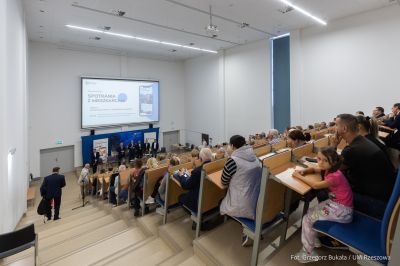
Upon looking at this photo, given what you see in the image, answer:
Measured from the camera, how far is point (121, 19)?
269 inches

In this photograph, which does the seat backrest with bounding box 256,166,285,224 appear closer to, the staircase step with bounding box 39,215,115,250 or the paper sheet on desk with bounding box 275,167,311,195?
the paper sheet on desk with bounding box 275,167,311,195

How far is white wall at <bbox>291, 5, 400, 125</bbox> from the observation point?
6168 millimetres

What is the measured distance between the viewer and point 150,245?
290cm

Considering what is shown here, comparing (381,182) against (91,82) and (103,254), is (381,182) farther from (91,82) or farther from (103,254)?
(91,82)

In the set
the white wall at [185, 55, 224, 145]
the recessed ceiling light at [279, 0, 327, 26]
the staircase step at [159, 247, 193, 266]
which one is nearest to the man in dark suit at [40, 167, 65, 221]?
the staircase step at [159, 247, 193, 266]

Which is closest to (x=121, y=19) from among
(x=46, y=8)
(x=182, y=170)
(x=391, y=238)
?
(x=46, y=8)

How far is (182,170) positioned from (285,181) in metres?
1.71

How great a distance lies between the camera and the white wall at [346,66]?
617 cm

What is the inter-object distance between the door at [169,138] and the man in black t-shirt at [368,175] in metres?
11.9

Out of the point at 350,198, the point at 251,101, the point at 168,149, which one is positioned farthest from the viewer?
the point at 168,149

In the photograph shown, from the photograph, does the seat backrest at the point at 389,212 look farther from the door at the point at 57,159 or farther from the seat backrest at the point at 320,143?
the door at the point at 57,159

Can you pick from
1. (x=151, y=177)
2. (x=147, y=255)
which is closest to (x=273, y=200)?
(x=147, y=255)

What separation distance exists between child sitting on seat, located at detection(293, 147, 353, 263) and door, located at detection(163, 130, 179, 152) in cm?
1185

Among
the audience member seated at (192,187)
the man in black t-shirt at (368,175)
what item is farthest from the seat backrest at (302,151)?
the audience member seated at (192,187)
